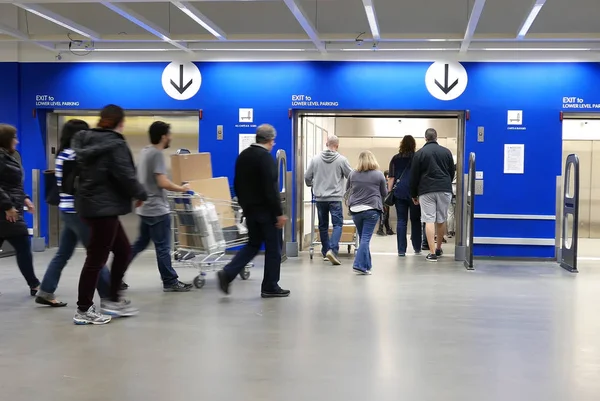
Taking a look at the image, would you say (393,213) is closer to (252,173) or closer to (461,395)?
(252,173)

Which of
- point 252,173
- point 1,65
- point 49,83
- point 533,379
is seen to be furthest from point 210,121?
point 533,379

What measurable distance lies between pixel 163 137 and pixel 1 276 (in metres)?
2.77

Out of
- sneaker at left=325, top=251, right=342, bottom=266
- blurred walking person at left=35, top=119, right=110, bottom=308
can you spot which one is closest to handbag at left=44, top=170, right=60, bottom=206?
blurred walking person at left=35, top=119, right=110, bottom=308

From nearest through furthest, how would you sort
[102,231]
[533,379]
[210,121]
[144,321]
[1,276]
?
[533,379]
[102,231]
[144,321]
[1,276]
[210,121]

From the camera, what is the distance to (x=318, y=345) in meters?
4.17

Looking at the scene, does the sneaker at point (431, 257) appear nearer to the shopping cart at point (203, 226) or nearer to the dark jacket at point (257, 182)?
the shopping cart at point (203, 226)

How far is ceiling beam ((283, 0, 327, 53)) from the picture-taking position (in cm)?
664

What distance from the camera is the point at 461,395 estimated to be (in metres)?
3.24

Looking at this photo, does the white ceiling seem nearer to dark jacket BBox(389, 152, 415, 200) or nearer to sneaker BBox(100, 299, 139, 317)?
dark jacket BBox(389, 152, 415, 200)

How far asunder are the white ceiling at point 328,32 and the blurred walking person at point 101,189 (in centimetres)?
383

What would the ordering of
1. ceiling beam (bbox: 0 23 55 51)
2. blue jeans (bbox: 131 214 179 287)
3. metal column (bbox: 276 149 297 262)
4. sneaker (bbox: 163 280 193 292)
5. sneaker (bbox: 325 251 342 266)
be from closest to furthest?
1. blue jeans (bbox: 131 214 179 287)
2. sneaker (bbox: 163 280 193 292)
3. ceiling beam (bbox: 0 23 55 51)
4. sneaker (bbox: 325 251 342 266)
5. metal column (bbox: 276 149 297 262)

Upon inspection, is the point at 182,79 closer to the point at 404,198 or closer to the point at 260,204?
the point at 404,198

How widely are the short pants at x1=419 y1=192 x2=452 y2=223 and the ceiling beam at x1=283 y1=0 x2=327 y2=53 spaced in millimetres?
2476

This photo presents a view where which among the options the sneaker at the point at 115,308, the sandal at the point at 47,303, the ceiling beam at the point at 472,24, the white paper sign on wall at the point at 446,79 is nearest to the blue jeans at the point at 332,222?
the white paper sign on wall at the point at 446,79
